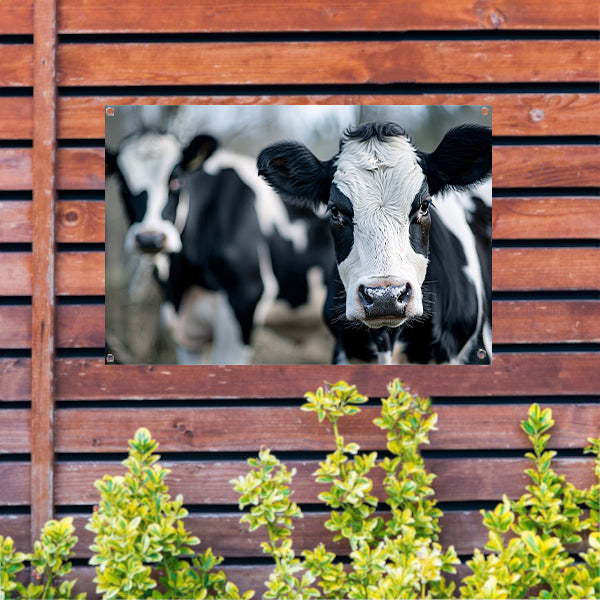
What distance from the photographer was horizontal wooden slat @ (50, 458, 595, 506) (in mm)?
2020

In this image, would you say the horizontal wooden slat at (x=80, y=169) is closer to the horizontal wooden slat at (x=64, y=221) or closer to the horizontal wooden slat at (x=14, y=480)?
the horizontal wooden slat at (x=64, y=221)

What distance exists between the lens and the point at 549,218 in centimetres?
204

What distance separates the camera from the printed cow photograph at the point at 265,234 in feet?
6.45

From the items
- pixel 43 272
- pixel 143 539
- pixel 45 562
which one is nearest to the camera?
pixel 143 539

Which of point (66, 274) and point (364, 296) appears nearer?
point (364, 296)

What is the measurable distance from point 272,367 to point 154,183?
74 cm

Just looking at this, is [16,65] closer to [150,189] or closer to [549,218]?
[150,189]

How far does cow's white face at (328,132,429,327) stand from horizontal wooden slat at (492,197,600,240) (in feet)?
1.02

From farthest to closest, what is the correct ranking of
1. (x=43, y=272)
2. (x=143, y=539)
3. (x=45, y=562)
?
(x=43, y=272), (x=45, y=562), (x=143, y=539)

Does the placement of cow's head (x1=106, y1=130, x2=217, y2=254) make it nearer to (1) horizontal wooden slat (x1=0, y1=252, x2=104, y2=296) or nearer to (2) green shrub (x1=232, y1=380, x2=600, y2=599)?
(1) horizontal wooden slat (x1=0, y1=252, x2=104, y2=296)

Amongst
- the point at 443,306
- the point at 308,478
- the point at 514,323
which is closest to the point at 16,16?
the point at 443,306

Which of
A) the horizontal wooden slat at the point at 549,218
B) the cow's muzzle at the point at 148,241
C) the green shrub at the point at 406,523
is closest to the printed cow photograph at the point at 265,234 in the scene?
the cow's muzzle at the point at 148,241

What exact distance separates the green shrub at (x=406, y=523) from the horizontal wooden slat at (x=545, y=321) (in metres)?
0.26

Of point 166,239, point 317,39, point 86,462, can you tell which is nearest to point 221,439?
point 86,462
